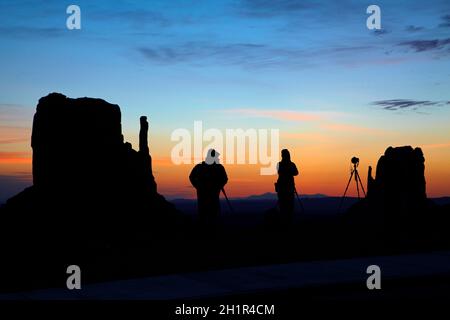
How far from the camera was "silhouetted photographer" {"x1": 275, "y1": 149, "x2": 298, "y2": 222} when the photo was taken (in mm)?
21797

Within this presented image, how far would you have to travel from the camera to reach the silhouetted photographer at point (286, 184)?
2180 centimetres

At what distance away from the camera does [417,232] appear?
21.7 m

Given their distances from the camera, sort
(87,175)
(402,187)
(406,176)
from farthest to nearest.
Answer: (87,175) < (406,176) < (402,187)

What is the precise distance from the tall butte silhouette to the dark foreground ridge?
0.08 metres

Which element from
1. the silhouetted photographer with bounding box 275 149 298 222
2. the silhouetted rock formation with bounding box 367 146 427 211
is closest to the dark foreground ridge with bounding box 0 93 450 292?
the silhouetted rock formation with bounding box 367 146 427 211

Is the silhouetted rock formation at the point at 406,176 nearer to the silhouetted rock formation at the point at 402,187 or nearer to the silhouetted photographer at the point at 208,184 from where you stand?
the silhouetted rock formation at the point at 402,187

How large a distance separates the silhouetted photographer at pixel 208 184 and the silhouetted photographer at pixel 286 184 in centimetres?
295

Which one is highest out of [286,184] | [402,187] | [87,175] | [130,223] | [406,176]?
[87,175]

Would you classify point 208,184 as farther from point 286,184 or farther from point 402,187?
point 402,187

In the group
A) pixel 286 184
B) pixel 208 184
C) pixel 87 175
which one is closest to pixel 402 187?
pixel 286 184

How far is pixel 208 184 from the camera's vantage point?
19.5m

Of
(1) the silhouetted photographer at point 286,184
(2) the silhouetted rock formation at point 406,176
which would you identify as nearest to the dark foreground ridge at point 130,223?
(2) the silhouetted rock formation at point 406,176

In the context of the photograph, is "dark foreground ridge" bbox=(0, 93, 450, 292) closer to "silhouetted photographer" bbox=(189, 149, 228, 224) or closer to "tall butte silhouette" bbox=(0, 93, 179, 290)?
"tall butte silhouette" bbox=(0, 93, 179, 290)

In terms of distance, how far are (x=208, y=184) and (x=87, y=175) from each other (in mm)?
20472
